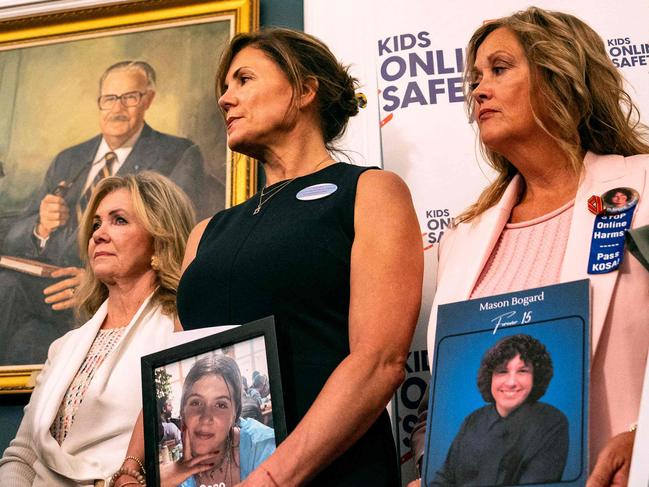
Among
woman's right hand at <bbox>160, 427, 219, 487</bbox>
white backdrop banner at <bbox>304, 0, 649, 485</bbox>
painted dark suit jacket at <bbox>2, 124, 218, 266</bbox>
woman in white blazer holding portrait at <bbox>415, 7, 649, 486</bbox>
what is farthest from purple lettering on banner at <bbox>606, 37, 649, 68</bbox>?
woman's right hand at <bbox>160, 427, 219, 487</bbox>

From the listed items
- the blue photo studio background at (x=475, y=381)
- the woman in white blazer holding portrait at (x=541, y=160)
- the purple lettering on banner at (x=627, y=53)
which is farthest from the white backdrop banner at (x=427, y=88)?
the blue photo studio background at (x=475, y=381)

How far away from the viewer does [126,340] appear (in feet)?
7.97

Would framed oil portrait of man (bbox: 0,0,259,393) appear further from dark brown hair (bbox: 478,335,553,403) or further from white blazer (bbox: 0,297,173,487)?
dark brown hair (bbox: 478,335,553,403)

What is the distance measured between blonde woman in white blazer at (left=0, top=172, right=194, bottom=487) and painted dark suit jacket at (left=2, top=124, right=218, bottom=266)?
6cm

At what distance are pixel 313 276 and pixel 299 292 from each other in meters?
0.04

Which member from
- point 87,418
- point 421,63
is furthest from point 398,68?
point 87,418

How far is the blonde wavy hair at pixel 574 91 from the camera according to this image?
185cm

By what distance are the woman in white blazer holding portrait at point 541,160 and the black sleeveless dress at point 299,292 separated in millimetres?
195

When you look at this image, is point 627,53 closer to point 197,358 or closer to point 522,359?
point 522,359

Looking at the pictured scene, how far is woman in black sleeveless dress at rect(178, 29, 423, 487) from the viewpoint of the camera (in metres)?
1.60

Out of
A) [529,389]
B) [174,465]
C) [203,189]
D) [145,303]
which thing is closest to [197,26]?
[203,189]

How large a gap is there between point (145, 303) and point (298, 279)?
89 cm

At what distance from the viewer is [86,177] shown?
2.93 m

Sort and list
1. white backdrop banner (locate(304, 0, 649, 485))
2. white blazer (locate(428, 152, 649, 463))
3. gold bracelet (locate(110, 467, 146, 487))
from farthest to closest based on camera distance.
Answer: white backdrop banner (locate(304, 0, 649, 485))
gold bracelet (locate(110, 467, 146, 487))
white blazer (locate(428, 152, 649, 463))
